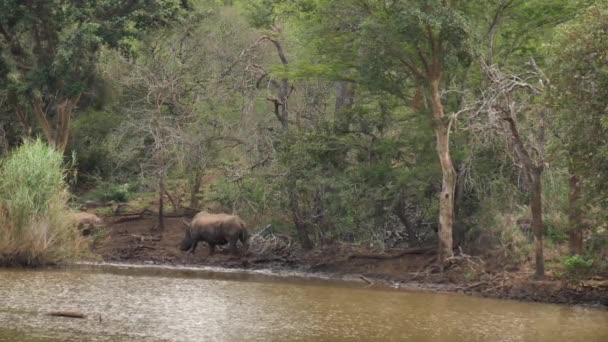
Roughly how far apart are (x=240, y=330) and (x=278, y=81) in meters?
15.6

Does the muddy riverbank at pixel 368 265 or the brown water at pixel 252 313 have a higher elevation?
the muddy riverbank at pixel 368 265

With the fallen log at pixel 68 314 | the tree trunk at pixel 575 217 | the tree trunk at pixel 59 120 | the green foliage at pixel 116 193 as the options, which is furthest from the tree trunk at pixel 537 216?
the tree trunk at pixel 59 120

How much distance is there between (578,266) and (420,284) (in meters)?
4.06

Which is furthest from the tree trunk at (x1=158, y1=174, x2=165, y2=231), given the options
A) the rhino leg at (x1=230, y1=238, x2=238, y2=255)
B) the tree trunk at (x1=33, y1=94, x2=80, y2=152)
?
the tree trunk at (x1=33, y1=94, x2=80, y2=152)

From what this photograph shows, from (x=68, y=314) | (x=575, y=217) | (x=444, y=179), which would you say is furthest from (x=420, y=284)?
(x=68, y=314)

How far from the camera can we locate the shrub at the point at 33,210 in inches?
763

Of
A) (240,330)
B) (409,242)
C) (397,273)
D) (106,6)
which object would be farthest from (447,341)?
(106,6)

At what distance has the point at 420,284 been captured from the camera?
68.9 feet

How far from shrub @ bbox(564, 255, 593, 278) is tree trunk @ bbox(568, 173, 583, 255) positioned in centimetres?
74

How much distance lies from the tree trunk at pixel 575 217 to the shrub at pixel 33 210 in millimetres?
11115

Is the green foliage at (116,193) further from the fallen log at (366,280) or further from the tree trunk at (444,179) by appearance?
the tree trunk at (444,179)

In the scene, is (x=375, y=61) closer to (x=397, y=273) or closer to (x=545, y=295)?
(x=397, y=273)

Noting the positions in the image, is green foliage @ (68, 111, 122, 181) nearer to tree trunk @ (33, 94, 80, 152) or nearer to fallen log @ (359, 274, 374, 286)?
tree trunk @ (33, 94, 80, 152)

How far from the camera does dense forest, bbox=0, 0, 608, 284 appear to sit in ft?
62.0
